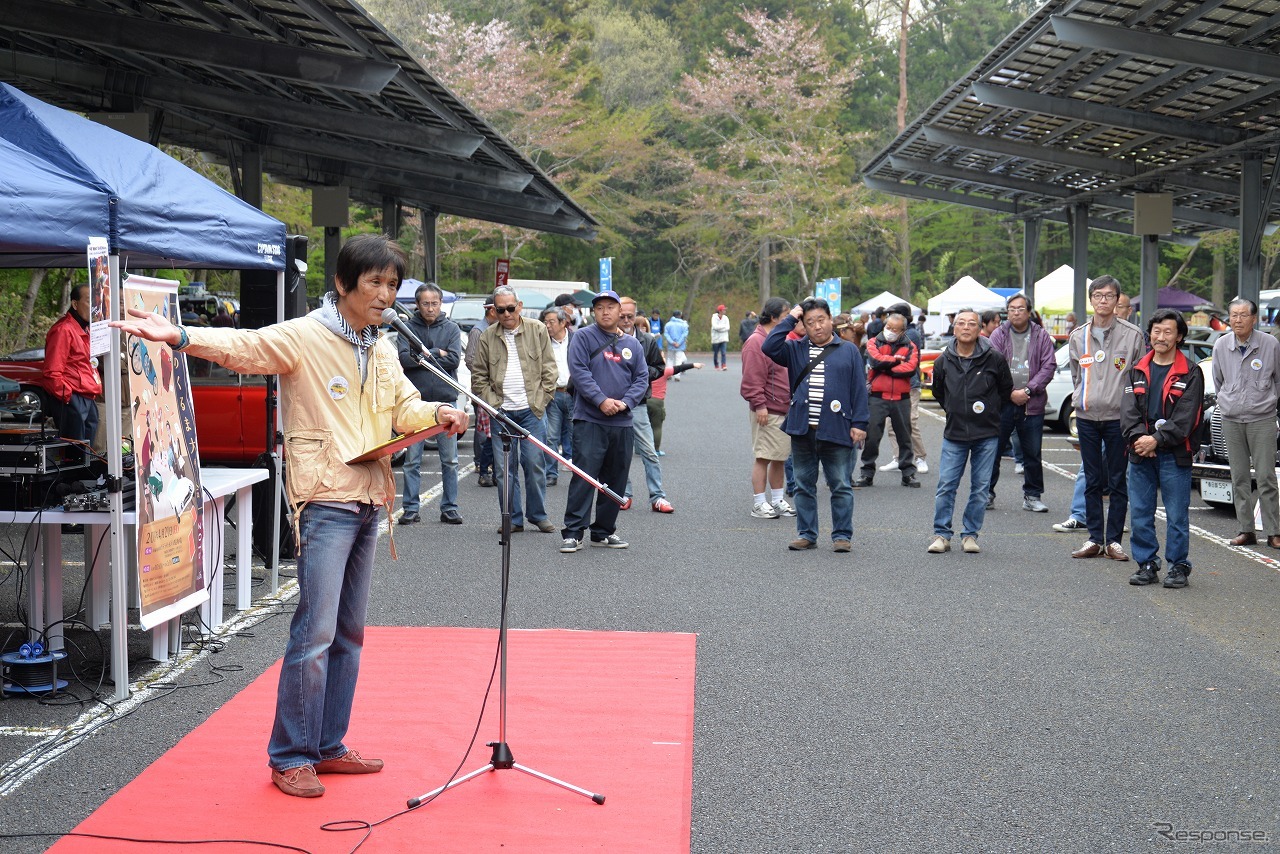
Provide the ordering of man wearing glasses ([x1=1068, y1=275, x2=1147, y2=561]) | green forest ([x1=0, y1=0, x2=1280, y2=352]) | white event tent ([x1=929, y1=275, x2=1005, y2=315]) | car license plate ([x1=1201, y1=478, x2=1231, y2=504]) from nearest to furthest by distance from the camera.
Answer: man wearing glasses ([x1=1068, y1=275, x2=1147, y2=561]) < car license plate ([x1=1201, y1=478, x2=1231, y2=504]) < white event tent ([x1=929, y1=275, x2=1005, y2=315]) < green forest ([x1=0, y1=0, x2=1280, y2=352])

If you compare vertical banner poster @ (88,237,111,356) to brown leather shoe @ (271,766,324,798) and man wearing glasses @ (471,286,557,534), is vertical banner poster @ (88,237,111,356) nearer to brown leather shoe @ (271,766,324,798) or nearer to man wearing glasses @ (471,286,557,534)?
brown leather shoe @ (271,766,324,798)

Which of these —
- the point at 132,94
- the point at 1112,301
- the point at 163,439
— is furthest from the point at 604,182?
the point at 163,439

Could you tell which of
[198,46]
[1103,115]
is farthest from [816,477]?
[1103,115]

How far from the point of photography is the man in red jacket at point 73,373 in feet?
36.1

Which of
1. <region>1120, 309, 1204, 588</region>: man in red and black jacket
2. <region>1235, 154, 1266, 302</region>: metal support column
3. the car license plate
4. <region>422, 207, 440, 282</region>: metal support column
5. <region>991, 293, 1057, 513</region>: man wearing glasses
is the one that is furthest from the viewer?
<region>422, 207, 440, 282</region>: metal support column

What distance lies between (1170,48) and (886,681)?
923cm

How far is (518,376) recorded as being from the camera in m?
11.1

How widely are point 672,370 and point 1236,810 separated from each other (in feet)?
27.9

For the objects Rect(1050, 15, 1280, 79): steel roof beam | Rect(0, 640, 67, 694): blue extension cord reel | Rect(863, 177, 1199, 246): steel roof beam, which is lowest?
Rect(0, 640, 67, 694): blue extension cord reel

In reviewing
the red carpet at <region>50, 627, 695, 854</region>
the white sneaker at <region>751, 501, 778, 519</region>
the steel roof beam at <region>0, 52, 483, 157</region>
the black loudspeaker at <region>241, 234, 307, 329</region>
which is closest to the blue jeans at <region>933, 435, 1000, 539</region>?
the white sneaker at <region>751, 501, 778, 519</region>

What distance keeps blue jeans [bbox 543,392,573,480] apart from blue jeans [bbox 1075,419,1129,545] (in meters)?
5.31

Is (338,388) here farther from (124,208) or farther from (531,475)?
(531,475)

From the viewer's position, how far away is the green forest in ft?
149

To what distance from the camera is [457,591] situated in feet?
28.2
